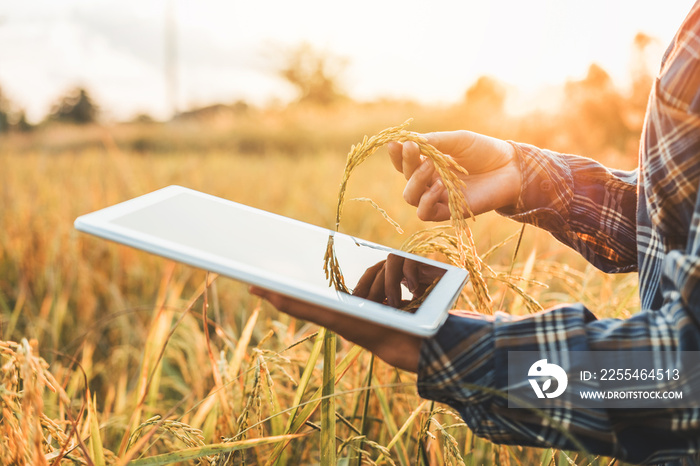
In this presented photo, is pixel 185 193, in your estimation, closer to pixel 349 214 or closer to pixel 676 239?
pixel 676 239

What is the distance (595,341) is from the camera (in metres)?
0.55

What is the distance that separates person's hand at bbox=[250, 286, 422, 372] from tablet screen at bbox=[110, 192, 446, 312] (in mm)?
25

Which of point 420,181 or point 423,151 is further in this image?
point 420,181

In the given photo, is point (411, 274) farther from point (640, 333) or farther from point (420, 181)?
point (640, 333)

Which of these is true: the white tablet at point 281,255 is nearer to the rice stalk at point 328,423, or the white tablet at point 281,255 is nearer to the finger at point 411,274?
the finger at point 411,274

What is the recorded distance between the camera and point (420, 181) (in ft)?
2.96

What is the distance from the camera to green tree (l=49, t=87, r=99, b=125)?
72.0 feet

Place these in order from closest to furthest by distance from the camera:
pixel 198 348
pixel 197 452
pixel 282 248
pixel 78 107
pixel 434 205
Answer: pixel 197 452 < pixel 282 248 < pixel 434 205 < pixel 198 348 < pixel 78 107

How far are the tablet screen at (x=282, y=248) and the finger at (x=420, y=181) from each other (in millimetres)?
141

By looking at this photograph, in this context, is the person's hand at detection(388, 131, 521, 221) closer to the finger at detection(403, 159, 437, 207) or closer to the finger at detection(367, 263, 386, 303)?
the finger at detection(403, 159, 437, 207)

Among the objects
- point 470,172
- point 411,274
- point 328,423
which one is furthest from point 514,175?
point 328,423

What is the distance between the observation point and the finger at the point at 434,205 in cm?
92

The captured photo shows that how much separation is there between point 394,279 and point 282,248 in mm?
187

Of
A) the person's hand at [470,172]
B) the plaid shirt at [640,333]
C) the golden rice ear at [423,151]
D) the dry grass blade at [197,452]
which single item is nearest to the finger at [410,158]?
the person's hand at [470,172]
